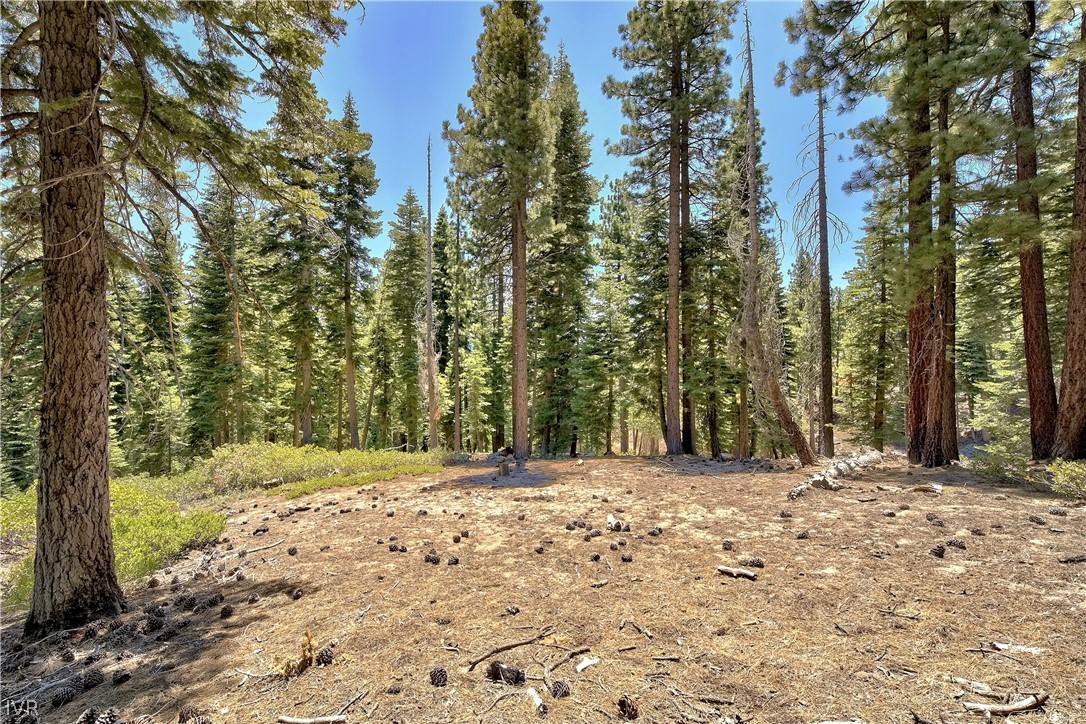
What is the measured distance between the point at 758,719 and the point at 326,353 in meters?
23.7

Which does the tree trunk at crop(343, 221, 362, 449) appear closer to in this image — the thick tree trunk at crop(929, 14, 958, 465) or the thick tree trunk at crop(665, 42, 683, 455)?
the thick tree trunk at crop(665, 42, 683, 455)

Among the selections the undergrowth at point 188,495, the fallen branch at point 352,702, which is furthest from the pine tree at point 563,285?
the fallen branch at point 352,702

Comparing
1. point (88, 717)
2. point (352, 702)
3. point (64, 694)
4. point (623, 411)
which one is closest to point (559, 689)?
point (352, 702)

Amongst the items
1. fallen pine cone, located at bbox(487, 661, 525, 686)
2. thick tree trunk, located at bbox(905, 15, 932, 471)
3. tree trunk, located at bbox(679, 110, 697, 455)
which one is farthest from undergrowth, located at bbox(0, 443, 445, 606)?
thick tree trunk, located at bbox(905, 15, 932, 471)

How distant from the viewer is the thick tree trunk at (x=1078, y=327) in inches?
260

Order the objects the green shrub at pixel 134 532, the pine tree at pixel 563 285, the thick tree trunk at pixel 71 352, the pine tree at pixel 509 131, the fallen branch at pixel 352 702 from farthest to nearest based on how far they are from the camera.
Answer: the pine tree at pixel 563 285
the pine tree at pixel 509 131
the green shrub at pixel 134 532
the thick tree trunk at pixel 71 352
the fallen branch at pixel 352 702

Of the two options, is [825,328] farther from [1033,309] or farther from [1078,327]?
[1078,327]

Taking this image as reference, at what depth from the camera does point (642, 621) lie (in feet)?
9.37

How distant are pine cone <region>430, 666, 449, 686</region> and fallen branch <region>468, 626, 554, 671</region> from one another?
0.14m

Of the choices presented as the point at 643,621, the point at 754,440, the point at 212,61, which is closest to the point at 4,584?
the point at 212,61

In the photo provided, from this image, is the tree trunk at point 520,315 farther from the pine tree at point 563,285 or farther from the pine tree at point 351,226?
the pine tree at point 351,226

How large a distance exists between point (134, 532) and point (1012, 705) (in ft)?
25.2

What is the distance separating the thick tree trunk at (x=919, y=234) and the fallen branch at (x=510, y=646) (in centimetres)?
857

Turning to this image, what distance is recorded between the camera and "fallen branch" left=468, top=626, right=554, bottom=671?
96.0 inches
